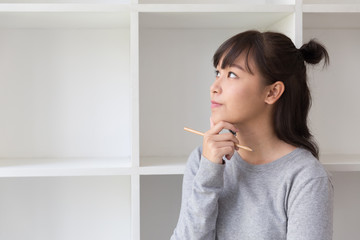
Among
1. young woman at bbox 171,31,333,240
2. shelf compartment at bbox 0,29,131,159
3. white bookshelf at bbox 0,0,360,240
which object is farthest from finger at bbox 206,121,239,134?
shelf compartment at bbox 0,29,131,159

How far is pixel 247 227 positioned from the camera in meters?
1.14

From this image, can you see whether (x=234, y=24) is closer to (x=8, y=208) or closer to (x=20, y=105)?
(x=20, y=105)

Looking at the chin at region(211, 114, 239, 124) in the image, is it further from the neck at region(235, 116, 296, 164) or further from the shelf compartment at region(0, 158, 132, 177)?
the shelf compartment at region(0, 158, 132, 177)

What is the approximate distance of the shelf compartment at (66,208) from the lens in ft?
5.44

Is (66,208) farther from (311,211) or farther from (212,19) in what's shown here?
(311,211)

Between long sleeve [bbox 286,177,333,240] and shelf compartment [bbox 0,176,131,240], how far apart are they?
74cm

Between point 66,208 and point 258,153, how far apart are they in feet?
2.54

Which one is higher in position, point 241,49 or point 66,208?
point 241,49

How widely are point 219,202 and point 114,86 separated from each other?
630 mm

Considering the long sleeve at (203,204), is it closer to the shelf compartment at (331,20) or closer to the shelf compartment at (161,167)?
the shelf compartment at (161,167)

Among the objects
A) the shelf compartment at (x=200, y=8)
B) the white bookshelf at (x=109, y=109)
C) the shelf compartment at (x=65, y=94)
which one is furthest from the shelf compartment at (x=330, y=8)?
the shelf compartment at (x=65, y=94)

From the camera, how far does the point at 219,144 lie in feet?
3.78

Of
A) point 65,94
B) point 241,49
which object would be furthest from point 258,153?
point 65,94

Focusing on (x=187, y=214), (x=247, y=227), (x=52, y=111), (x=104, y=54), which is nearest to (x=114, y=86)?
(x=104, y=54)
